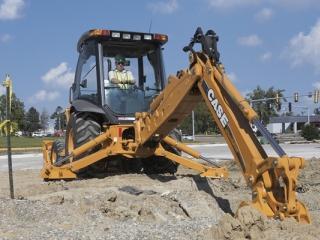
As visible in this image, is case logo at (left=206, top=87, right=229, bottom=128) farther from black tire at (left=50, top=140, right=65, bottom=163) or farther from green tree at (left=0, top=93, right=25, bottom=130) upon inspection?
black tire at (left=50, top=140, right=65, bottom=163)

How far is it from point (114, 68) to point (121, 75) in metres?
0.21

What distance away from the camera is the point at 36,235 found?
546 centimetres

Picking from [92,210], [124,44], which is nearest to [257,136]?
[92,210]

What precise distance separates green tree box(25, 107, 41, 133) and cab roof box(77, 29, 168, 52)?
395ft

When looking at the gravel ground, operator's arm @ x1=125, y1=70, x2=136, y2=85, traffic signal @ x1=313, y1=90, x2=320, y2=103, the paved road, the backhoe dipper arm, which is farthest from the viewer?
traffic signal @ x1=313, y1=90, x2=320, y2=103

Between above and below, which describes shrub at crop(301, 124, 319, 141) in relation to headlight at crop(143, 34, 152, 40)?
below

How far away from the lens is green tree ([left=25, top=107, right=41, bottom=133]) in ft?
426

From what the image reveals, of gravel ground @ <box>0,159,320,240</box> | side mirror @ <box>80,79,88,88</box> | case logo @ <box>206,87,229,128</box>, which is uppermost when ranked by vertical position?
side mirror @ <box>80,79,88,88</box>

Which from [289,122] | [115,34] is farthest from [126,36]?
[289,122]

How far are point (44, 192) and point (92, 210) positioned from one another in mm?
2741

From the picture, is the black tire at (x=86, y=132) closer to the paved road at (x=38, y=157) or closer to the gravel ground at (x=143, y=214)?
the gravel ground at (x=143, y=214)

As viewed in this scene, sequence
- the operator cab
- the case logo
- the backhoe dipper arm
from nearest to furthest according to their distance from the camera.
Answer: the backhoe dipper arm → the case logo → the operator cab

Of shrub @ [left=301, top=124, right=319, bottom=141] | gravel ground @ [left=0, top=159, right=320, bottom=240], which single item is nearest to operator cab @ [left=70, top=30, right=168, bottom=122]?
gravel ground @ [left=0, top=159, right=320, bottom=240]

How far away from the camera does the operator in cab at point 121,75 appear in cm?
1055
